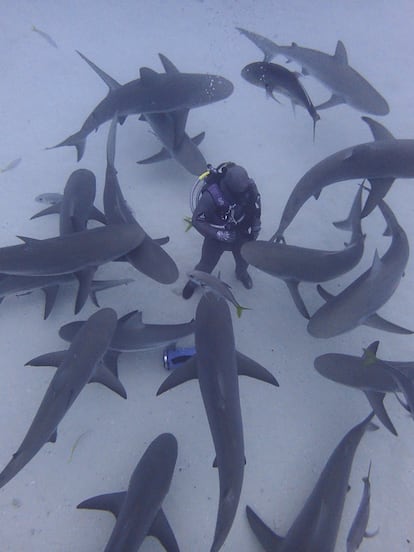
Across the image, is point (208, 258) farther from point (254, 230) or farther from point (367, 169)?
point (367, 169)

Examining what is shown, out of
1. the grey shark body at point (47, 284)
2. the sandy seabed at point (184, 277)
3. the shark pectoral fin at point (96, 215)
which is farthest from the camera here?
the shark pectoral fin at point (96, 215)

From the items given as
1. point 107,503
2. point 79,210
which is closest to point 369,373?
point 107,503

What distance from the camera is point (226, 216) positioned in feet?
12.5

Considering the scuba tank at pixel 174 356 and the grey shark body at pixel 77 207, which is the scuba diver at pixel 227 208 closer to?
the scuba tank at pixel 174 356

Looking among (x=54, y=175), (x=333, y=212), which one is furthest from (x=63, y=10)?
(x=333, y=212)

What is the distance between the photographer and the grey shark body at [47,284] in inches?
143

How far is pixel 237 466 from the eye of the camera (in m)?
2.60

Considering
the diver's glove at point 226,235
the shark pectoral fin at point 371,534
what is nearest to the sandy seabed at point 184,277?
the shark pectoral fin at point 371,534

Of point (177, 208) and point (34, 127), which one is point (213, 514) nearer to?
point (177, 208)

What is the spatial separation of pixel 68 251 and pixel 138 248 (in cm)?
59

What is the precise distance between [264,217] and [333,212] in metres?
0.79

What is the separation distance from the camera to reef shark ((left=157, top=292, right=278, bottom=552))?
2508 millimetres

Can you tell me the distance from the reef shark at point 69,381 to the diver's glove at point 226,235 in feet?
3.70

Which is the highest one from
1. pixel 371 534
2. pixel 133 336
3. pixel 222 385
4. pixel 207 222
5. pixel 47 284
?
pixel 207 222
